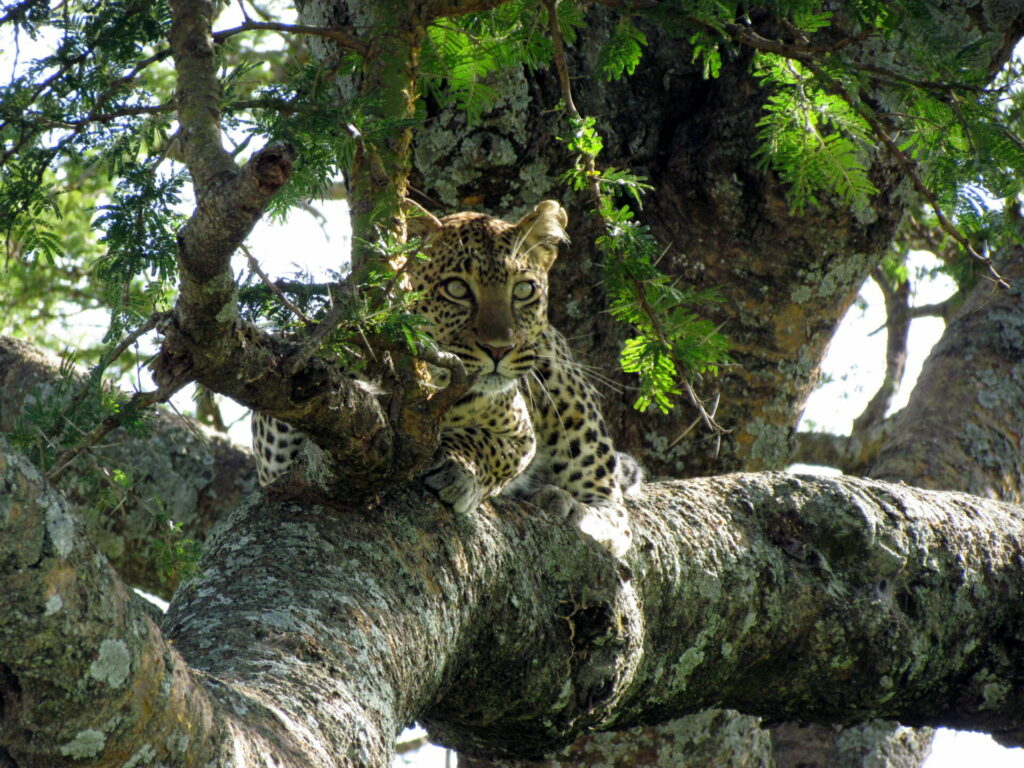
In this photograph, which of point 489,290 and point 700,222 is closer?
point 489,290

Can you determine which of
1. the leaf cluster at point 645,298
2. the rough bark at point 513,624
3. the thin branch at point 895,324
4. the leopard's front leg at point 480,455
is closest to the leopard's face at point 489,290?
the leopard's front leg at point 480,455

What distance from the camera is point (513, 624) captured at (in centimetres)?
381

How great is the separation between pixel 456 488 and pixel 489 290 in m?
1.37

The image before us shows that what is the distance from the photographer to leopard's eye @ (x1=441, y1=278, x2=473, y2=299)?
4.94m

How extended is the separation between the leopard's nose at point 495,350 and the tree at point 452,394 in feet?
2.09

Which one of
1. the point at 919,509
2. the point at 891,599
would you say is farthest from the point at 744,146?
the point at 891,599

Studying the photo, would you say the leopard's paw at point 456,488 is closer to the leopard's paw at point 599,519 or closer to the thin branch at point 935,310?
the leopard's paw at point 599,519

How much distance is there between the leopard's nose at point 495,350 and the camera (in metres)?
4.63

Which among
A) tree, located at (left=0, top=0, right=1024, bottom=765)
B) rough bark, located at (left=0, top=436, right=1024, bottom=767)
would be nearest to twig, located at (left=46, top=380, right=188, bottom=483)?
tree, located at (left=0, top=0, right=1024, bottom=765)

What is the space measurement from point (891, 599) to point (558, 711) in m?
1.61

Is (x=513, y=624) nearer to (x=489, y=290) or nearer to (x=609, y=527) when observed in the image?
(x=609, y=527)

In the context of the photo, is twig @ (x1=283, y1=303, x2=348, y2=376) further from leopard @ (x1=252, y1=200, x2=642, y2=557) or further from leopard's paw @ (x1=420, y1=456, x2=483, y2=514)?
leopard @ (x1=252, y1=200, x2=642, y2=557)

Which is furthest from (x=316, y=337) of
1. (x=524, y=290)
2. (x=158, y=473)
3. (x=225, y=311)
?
(x=158, y=473)

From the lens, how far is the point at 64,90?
3195mm
